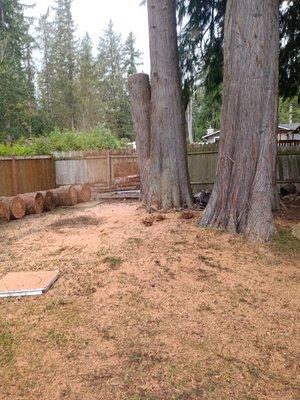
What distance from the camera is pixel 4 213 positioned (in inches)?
308

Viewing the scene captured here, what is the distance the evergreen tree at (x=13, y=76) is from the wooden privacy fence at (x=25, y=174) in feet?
38.7

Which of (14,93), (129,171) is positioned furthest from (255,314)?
(14,93)

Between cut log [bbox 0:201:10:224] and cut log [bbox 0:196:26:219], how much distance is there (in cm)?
6

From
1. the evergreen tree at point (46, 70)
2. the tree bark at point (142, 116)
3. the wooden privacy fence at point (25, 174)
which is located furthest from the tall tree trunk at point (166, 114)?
the evergreen tree at point (46, 70)

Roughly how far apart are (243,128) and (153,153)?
202 cm

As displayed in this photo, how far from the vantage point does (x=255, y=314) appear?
10.3 feet

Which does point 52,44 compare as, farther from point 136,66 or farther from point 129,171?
point 129,171

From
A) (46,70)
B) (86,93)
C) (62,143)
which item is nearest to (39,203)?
(62,143)

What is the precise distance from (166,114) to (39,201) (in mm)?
4210

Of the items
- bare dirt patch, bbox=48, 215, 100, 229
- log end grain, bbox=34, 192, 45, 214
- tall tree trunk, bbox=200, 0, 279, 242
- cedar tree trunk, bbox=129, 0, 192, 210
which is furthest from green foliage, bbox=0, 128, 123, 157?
tall tree trunk, bbox=200, 0, 279, 242

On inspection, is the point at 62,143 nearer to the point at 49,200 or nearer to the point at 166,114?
the point at 49,200

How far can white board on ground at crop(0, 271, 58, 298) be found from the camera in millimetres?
3580

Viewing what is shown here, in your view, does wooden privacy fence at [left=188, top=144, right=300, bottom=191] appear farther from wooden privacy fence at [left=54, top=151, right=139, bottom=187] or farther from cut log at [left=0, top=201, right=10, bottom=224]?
cut log at [left=0, top=201, right=10, bottom=224]

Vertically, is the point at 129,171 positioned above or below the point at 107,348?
above
